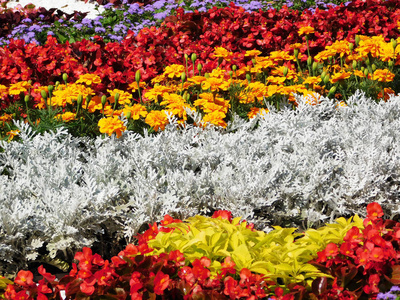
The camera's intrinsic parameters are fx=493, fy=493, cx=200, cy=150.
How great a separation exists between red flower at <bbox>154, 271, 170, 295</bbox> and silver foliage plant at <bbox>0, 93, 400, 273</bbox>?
0.55 metres

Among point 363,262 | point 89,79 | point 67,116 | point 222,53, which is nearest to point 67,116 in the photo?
point 67,116

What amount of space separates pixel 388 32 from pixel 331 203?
308 cm

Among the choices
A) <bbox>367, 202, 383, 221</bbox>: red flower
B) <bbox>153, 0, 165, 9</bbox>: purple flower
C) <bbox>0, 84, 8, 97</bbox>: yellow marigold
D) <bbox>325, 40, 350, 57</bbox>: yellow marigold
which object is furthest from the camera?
<bbox>153, 0, 165, 9</bbox>: purple flower

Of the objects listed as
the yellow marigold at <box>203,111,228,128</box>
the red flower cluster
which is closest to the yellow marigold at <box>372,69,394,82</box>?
the yellow marigold at <box>203,111,228,128</box>

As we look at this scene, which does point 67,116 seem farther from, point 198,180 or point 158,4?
point 158,4

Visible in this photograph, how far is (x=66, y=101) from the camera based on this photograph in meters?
3.15

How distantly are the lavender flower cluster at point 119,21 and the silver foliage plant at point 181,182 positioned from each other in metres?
3.92

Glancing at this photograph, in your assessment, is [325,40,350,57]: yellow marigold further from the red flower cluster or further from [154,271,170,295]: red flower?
[154,271,170,295]: red flower

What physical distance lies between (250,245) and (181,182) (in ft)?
1.94

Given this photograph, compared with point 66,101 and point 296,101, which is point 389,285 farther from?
point 66,101

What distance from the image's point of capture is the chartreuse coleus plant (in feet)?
5.57

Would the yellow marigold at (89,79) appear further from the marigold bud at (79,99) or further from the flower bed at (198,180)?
the marigold bud at (79,99)

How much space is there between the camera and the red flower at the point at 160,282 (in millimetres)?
1571

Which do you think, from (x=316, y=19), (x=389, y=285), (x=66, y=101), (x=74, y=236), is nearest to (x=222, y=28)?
(x=316, y=19)
